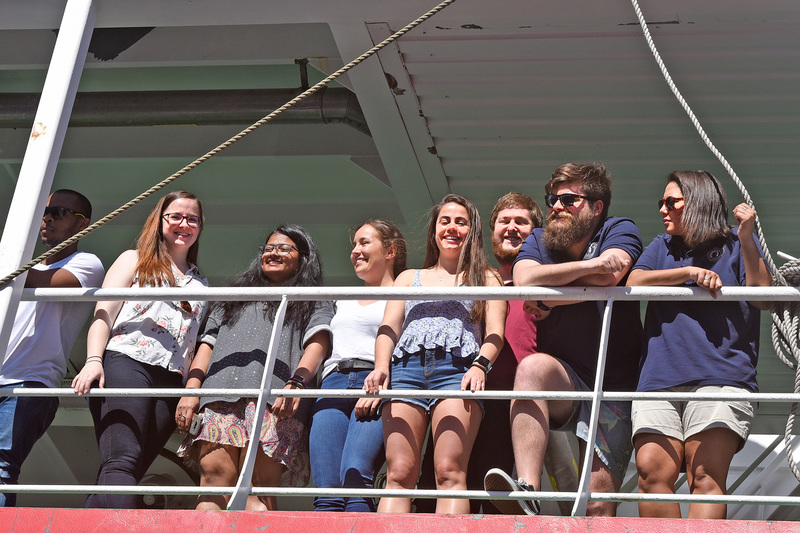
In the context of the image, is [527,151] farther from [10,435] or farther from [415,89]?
[10,435]

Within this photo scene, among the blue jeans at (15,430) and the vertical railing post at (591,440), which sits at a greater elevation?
the vertical railing post at (591,440)

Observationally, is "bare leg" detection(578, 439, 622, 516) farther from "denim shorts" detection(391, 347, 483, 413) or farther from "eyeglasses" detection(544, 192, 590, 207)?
"eyeglasses" detection(544, 192, 590, 207)

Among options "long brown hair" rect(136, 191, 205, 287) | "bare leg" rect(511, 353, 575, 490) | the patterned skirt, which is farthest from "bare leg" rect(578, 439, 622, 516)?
"long brown hair" rect(136, 191, 205, 287)

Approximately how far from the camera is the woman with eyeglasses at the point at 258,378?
391 centimetres

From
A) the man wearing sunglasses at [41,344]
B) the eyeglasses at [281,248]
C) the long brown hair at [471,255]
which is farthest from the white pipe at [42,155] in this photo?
the long brown hair at [471,255]

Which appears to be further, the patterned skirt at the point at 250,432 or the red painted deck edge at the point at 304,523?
the patterned skirt at the point at 250,432

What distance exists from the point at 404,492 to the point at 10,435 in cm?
168

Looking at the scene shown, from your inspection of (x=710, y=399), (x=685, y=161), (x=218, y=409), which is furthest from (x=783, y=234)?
(x=218, y=409)

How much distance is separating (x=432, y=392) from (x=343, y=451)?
664 millimetres

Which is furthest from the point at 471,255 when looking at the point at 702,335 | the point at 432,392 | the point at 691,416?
the point at 691,416

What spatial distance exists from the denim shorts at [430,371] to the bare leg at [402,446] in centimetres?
9

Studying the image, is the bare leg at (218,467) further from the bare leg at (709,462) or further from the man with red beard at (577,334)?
the bare leg at (709,462)

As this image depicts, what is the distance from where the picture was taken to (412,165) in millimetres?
5855

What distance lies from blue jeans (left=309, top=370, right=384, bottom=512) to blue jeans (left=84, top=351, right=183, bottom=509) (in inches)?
25.4
